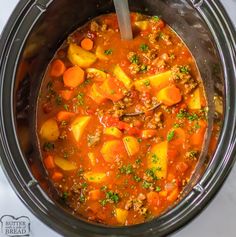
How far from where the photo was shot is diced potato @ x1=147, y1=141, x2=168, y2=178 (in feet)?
11.0

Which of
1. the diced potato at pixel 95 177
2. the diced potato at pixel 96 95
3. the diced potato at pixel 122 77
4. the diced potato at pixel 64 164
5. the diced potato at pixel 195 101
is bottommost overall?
the diced potato at pixel 95 177

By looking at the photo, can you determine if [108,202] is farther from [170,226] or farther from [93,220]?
[170,226]

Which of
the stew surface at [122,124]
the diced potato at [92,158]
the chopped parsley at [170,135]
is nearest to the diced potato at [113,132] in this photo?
the stew surface at [122,124]

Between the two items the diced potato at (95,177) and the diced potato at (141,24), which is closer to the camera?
the diced potato at (95,177)

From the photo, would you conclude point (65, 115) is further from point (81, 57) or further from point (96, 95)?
point (81, 57)

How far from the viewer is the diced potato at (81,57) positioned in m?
3.51

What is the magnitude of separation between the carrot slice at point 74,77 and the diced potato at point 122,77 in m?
0.16

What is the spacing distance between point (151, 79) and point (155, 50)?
16 centimetres

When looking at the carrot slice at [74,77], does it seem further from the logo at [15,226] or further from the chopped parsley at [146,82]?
the logo at [15,226]

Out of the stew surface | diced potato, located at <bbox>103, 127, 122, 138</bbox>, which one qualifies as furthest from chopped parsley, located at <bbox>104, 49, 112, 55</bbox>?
diced potato, located at <bbox>103, 127, 122, 138</bbox>

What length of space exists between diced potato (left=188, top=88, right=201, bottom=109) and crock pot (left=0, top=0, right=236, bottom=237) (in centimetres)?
5

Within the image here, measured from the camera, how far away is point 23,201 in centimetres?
314

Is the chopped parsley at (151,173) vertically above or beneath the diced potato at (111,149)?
beneath

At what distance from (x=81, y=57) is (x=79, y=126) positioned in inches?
13.2
